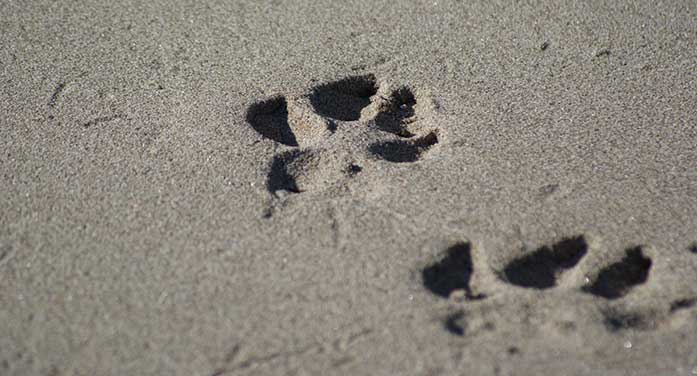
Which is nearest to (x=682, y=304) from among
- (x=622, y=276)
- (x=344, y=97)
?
(x=622, y=276)

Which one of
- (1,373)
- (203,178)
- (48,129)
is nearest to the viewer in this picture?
(1,373)

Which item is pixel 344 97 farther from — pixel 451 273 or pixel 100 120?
pixel 451 273

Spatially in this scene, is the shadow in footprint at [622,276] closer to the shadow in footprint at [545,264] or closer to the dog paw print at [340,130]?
the shadow in footprint at [545,264]

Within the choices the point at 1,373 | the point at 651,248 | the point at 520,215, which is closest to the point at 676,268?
the point at 651,248

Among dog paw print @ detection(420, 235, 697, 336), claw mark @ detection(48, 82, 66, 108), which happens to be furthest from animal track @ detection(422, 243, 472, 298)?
claw mark @ detection(48, 82, 66, 108)

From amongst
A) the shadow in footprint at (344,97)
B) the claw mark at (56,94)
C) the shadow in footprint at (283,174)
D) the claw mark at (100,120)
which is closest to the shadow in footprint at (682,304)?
the shadow in footprint at (283,174)

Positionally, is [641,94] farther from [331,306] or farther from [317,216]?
[331,306]

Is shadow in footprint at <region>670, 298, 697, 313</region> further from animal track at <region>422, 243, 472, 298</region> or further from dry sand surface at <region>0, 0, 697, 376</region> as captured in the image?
animal track at <region>422, 243, 472, 298</region>
